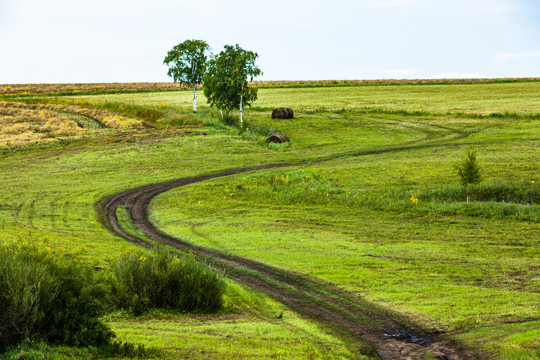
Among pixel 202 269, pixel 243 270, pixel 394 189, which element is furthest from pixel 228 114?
pixel 202 269

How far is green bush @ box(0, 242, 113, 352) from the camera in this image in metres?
8.68

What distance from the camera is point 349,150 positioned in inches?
1954

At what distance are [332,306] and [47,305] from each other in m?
8.63

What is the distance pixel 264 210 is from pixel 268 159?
16.4 meters

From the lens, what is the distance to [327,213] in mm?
29797

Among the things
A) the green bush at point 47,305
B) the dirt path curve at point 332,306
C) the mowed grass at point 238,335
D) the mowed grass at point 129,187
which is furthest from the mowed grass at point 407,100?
the green bush at point 47,305

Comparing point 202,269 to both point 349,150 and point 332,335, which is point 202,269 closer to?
point 332,335

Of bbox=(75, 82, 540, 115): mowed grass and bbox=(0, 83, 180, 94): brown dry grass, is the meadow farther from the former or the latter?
bbox=(0, 83, 180, 94): brown dry grass

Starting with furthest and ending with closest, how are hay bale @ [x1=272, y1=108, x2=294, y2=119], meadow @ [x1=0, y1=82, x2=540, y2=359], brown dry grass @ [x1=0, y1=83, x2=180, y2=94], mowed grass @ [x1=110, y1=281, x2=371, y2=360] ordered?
brown dry grass @ [x1=0, y1=83, x2=180, y2=94]
hay bale @ [x1=272, y1=108, x2=294, y2=119]
meadow @ [x1=0, y1=82, x2=540, y2=359]
mowed grass @ [x1=110, y1=281, x2=371, y2=360]

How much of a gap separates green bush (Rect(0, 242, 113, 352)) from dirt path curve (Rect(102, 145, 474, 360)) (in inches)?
250

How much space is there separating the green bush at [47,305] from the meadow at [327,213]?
47.7 inches

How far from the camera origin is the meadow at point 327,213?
1285 cm

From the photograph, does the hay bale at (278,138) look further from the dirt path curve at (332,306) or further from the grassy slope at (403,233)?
the dirt path curve at (332,306)

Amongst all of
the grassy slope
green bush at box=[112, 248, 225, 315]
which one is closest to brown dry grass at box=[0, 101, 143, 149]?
the grassy slope
